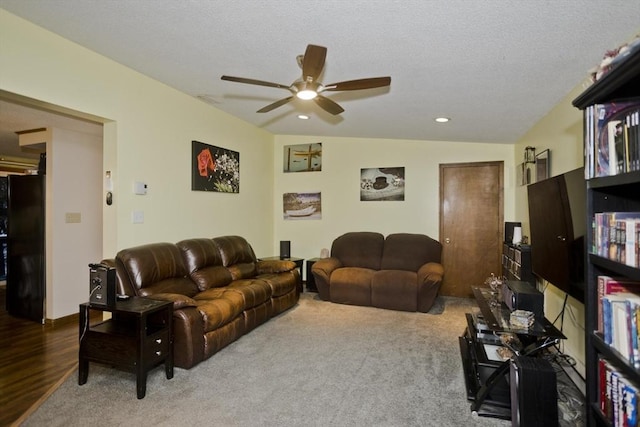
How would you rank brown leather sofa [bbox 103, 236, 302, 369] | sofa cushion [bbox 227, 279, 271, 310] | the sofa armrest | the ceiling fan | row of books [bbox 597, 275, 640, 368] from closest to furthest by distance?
1. row of books [bbox 597, 275, 640, 368]
2. the ceiling fan
3. brown leather sofa [bbox 103, 236, 302, 369]
4. sofa cushion [bbox 227, 279, 271, 310]
5. the sofa armrest

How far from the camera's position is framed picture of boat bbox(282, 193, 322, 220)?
19.8ft

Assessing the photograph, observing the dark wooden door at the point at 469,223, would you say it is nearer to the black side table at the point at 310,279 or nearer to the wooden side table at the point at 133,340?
the black side table at the point at 310,279

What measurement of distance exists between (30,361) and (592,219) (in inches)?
172

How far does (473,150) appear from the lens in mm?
5258

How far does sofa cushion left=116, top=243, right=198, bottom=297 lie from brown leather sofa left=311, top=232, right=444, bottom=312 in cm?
205

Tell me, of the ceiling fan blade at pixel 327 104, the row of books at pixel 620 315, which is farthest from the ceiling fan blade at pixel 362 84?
the row of books at pixel 620 315

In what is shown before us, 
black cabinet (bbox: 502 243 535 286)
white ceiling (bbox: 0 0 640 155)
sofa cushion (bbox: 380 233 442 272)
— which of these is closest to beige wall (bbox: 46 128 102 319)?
white ceiling (bbox: 0 0 640 155)

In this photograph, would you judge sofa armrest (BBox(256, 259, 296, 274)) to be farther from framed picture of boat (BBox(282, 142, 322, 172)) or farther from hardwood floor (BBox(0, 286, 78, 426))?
A: hardwood floor (BBox(0, 286, 78, 426))

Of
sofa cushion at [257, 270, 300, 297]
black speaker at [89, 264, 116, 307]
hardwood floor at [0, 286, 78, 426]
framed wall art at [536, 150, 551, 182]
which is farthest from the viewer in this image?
sofa cushion at [257, 270, 300, 297]

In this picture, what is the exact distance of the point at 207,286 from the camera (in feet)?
12.3

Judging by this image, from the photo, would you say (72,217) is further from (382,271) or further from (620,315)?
(620,315)

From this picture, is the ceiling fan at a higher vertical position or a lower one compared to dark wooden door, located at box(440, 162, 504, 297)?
higher

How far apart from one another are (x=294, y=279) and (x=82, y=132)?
336cm

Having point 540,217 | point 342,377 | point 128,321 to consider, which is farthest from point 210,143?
point 540,217
